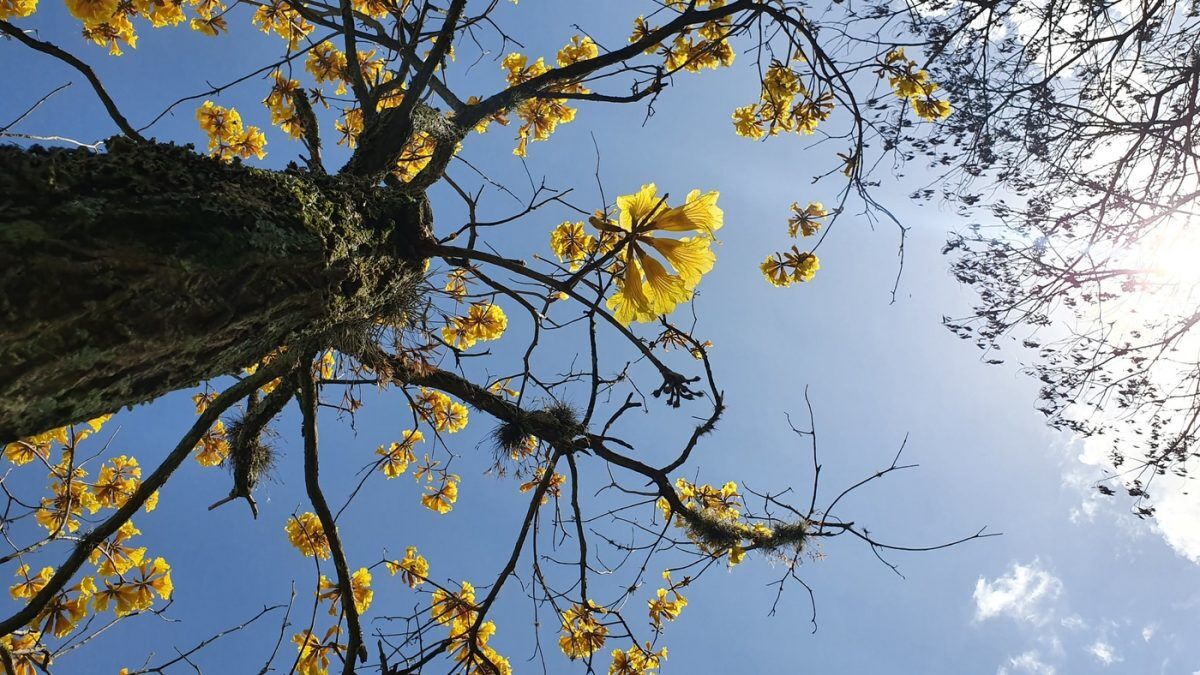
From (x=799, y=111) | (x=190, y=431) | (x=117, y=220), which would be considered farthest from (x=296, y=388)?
(x=799, y=111)

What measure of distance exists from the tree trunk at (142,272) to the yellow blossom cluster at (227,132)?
3303mm

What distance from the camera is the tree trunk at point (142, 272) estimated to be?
2.68ft

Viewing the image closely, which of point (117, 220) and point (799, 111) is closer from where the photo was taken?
point (117, 220)

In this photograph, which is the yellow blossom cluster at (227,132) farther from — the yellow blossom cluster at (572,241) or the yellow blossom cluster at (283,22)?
the yellow blossom cluster at (572,241)

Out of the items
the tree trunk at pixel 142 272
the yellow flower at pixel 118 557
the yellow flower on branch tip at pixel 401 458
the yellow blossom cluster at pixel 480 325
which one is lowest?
the tree trunk at pixel 142 272

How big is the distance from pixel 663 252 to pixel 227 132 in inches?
143

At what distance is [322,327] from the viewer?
5.53 feet

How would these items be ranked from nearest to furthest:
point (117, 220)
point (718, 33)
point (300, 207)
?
point (117, 220)
point (300, 207)
point (718, 33)

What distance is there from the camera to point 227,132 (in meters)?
4.20

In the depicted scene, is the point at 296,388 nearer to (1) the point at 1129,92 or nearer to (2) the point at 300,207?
(2) the point at 300,207

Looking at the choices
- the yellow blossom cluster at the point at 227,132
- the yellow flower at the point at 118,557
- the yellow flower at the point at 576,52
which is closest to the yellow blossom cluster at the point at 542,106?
the yellow flower at the point at 576,52

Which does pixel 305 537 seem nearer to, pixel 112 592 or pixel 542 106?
pixel 112 592

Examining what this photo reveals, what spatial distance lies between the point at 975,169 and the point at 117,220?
4532 millimetres

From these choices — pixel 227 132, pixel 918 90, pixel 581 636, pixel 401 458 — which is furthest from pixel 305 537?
pixel 918 90
